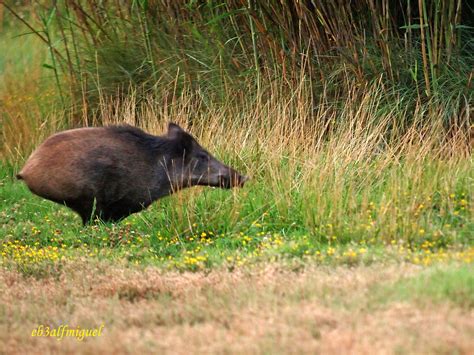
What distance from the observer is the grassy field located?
4965mm

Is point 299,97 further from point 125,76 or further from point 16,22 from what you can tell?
point 16,22

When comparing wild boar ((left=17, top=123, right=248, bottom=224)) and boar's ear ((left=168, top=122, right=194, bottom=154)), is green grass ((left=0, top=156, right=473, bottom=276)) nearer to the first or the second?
wild boar ((left=17, top=123, right=248, bottom=224))

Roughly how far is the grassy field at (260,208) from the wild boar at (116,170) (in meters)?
0.22

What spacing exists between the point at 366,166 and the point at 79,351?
Result: 13.9 feet

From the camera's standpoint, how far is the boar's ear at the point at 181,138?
8.48 metres

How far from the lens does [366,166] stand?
838cm

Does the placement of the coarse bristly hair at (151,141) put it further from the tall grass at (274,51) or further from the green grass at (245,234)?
the tall grass at (274,51)

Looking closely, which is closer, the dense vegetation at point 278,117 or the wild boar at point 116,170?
the dense vegetation at point 278,117

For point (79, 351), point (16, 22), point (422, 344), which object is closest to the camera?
point (422, 344)

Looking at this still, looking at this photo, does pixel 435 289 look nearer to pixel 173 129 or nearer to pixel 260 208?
pixel 260 208

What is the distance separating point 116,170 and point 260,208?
1.33 metres

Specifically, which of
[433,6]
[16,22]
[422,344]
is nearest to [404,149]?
[433,6]

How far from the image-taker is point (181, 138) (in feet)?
27.8

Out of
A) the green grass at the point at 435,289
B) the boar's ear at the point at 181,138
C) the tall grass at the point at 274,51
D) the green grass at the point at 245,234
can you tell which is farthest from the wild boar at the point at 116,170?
the green grass at the point at 435,289
